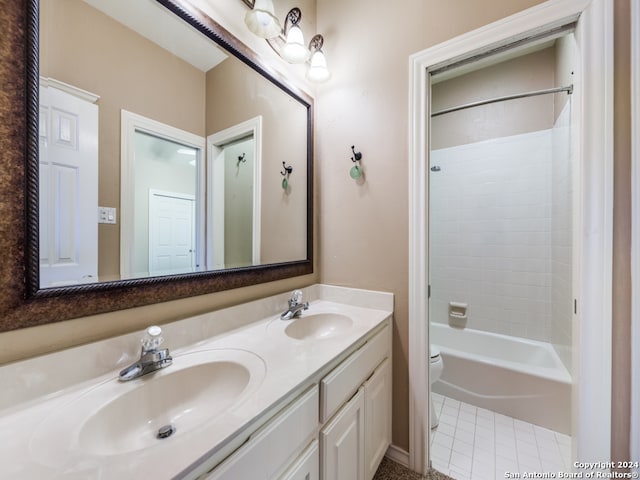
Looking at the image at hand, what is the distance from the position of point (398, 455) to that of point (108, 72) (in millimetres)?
1944

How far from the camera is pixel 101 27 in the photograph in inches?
29.0

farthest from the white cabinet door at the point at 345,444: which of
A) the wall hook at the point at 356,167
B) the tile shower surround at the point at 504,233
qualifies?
the tile shower surround at the point at 504,233

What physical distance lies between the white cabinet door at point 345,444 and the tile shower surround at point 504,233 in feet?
5.11

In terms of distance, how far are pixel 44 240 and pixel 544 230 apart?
2.72 metres

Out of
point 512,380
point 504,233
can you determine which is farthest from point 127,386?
point 504,233

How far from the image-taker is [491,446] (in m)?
1.37

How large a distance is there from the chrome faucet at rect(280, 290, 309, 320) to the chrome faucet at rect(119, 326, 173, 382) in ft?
1.70

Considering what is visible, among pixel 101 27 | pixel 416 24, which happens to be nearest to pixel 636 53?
pixel 416 24

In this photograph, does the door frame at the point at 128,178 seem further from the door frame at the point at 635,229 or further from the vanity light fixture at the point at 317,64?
the door frame at the point at 635,229

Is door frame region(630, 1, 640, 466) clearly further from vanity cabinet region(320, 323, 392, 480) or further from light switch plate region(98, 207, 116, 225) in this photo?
light switch plate region(98, 207, 116, 225)

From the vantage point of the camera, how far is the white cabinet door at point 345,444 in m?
0.78

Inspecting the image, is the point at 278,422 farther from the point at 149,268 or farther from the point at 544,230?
the point at 544,230

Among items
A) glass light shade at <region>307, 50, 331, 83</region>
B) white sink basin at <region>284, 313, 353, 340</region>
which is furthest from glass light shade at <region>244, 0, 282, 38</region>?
white sink basin at <region>284, 313, 353, 340</region>

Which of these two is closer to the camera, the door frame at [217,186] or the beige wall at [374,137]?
the door frame at [217,186]
